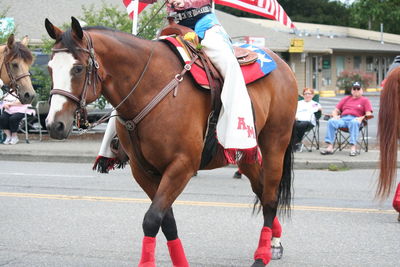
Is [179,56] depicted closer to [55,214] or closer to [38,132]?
[55,214]

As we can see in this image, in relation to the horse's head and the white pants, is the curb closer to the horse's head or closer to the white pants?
the white pants

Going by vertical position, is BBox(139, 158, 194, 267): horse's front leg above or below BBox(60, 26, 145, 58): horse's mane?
below

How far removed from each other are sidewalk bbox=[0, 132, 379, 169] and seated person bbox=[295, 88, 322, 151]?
1.84ft

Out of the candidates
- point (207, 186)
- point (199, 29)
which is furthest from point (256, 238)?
point (207, 186)

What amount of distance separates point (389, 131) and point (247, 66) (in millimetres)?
2035

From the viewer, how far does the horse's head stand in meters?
4.13

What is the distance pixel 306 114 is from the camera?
14516 mm

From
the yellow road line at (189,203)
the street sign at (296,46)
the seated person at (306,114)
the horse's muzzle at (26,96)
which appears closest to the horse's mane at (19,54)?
the horse's muzzle at (26,96)

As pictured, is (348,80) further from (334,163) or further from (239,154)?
(239,154)

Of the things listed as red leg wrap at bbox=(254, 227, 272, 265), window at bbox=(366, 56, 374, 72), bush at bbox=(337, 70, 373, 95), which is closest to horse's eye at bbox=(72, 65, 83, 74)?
red leg wrap at bbox=(254, 227, 272, 265)

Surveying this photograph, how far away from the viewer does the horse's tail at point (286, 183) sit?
625cm

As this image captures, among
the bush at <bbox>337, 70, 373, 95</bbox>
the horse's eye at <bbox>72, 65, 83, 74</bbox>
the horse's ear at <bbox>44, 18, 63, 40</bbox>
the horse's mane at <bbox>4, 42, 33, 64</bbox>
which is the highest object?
the horse's ear at <bbox>44, 18, 63, 40</bbox>

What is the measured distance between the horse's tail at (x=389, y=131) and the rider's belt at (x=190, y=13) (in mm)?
2356

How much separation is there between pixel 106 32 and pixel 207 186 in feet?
19.4
